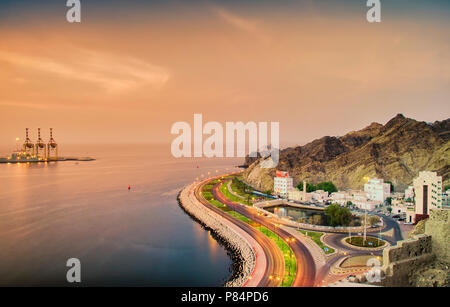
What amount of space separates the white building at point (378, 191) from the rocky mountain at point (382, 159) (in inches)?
490

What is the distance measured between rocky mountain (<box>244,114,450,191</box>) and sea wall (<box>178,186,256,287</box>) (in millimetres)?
27269

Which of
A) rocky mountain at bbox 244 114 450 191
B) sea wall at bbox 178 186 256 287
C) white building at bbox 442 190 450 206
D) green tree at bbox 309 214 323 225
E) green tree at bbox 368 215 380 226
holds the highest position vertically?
rocky mountain at bbox 244 114 450 191

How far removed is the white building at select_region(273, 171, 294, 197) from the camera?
6826 cm

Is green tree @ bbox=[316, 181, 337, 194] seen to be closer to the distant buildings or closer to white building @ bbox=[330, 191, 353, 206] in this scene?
white building @ bbox=[330, 191, 353, 206]

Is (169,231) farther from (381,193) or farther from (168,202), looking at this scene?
(381,193)

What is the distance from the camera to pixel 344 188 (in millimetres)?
74125

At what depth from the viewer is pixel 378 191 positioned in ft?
188

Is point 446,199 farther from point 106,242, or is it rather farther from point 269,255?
point 106,242

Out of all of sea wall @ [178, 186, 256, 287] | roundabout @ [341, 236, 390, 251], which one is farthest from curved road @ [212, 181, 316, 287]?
roundabout @ [341, 236, 390, 251]

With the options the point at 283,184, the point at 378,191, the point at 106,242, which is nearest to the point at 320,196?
the point at 283,184

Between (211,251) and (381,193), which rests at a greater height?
(381,193)
